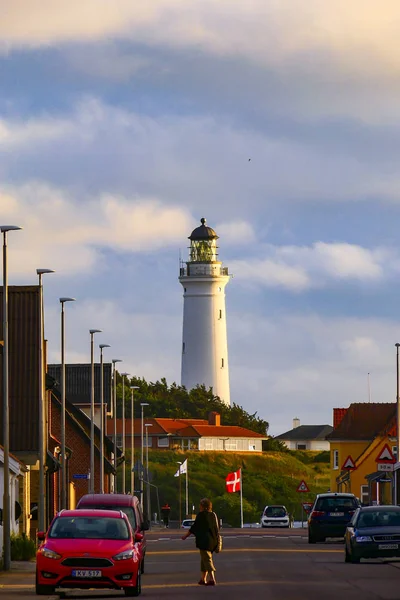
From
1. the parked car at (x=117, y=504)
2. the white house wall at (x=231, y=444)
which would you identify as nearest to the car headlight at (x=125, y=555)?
the parked car at (x=117, y=504)

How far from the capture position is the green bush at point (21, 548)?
129 feet

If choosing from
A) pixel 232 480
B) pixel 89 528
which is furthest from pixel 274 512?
pixel 89 528

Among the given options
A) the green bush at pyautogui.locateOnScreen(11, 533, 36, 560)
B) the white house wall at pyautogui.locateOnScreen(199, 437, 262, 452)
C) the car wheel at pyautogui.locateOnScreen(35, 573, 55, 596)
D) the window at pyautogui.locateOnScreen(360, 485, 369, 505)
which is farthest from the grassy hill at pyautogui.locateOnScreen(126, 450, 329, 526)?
the car wheel at pyautogui.locateOnScreen(35, 573, 55, 596)

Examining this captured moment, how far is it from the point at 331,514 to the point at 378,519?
43.7ft

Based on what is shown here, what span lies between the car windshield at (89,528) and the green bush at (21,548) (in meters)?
12.2

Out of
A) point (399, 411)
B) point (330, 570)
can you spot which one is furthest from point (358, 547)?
point (399, 411)

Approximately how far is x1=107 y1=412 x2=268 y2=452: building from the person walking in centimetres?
12558

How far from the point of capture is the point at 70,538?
2652 centimetres

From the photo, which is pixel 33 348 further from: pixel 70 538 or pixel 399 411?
pixel 70 538

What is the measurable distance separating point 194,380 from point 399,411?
7861cm

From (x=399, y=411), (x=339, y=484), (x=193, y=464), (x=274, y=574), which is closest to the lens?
(x=274, y=574)

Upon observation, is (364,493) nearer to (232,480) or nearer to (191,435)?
(232,480)

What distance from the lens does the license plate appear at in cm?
2572

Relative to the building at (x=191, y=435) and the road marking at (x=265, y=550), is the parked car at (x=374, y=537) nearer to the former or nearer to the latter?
the road marking at (x=265, y=550)
